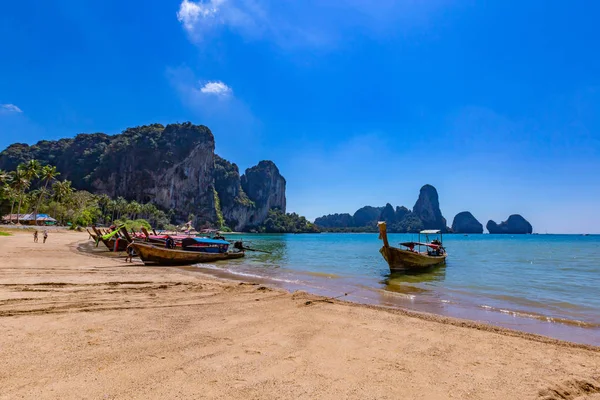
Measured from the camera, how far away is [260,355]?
15.9 ft

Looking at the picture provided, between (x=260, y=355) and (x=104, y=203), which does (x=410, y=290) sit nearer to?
(x=260, y=355)

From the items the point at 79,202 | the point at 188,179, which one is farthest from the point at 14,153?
the point at 79,202

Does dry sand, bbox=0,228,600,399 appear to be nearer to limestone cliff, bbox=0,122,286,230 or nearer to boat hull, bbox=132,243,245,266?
boat hull, bbox=132,243,245,266

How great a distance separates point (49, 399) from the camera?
3293 mm

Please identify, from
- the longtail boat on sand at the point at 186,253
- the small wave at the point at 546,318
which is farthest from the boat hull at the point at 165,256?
the small wave at the point at 546,318

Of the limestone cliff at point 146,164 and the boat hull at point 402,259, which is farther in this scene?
the limestone cliff at point 146,164

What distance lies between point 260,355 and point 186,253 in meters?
19.3

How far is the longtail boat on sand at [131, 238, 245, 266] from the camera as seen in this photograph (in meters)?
20.5

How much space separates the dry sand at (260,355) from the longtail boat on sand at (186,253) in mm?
12381

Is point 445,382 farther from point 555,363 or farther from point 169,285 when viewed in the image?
point 169,285

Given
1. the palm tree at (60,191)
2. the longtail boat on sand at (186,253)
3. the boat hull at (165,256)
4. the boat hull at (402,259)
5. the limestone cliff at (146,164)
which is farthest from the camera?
the limestone cliff at (146,164)

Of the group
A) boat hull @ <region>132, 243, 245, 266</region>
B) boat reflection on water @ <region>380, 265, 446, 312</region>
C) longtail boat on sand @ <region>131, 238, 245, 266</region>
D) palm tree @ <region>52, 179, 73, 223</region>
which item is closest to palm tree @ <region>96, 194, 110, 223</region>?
palm tree @ <region>52, 179, 73, 223</region>

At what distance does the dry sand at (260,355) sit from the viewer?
149 inches

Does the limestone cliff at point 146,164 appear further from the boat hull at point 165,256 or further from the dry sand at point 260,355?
the dry sand at point 260,355
